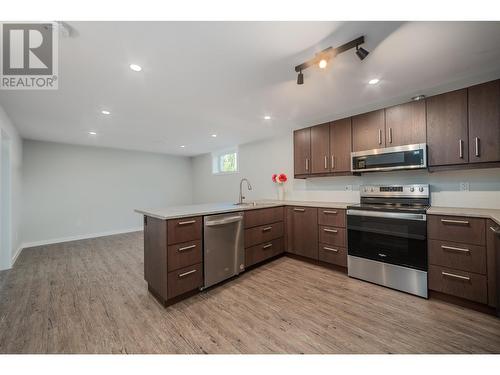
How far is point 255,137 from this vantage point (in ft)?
14.8

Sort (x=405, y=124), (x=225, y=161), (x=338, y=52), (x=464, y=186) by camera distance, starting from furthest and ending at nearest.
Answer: (x=225, y=161)
(x=405, y=124)
(x=464, y=186)
(x=338, y=52)

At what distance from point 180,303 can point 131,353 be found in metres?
0.67

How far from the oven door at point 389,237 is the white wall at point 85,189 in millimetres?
5662

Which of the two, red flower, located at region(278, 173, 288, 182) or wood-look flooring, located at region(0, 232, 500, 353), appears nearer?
wood-look flooring, located at region(0, 232, 500, 353)

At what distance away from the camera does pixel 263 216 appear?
303 cm

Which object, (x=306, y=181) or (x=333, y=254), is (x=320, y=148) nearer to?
(x=306, y=181)

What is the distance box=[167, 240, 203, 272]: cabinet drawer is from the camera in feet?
6.64


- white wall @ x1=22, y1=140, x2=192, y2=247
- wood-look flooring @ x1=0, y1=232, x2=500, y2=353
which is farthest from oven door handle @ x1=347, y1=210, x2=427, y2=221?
white wall @ x1=22, y1=140, x2=192, y2=247

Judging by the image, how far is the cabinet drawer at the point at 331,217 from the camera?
8.91 ft

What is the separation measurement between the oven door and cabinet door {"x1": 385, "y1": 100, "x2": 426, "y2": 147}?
0.92m

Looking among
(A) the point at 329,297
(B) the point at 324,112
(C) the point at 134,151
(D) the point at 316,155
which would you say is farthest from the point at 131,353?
(C) the point at 134,151

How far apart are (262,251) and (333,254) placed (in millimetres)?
1015

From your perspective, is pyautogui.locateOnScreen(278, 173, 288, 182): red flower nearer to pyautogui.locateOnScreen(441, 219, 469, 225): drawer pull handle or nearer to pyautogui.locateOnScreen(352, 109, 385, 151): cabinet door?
pyautogui.locateOnScreen(352, 109, 385, 151): cabinet door

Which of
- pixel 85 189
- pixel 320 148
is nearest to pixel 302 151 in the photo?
pixel 320 148
